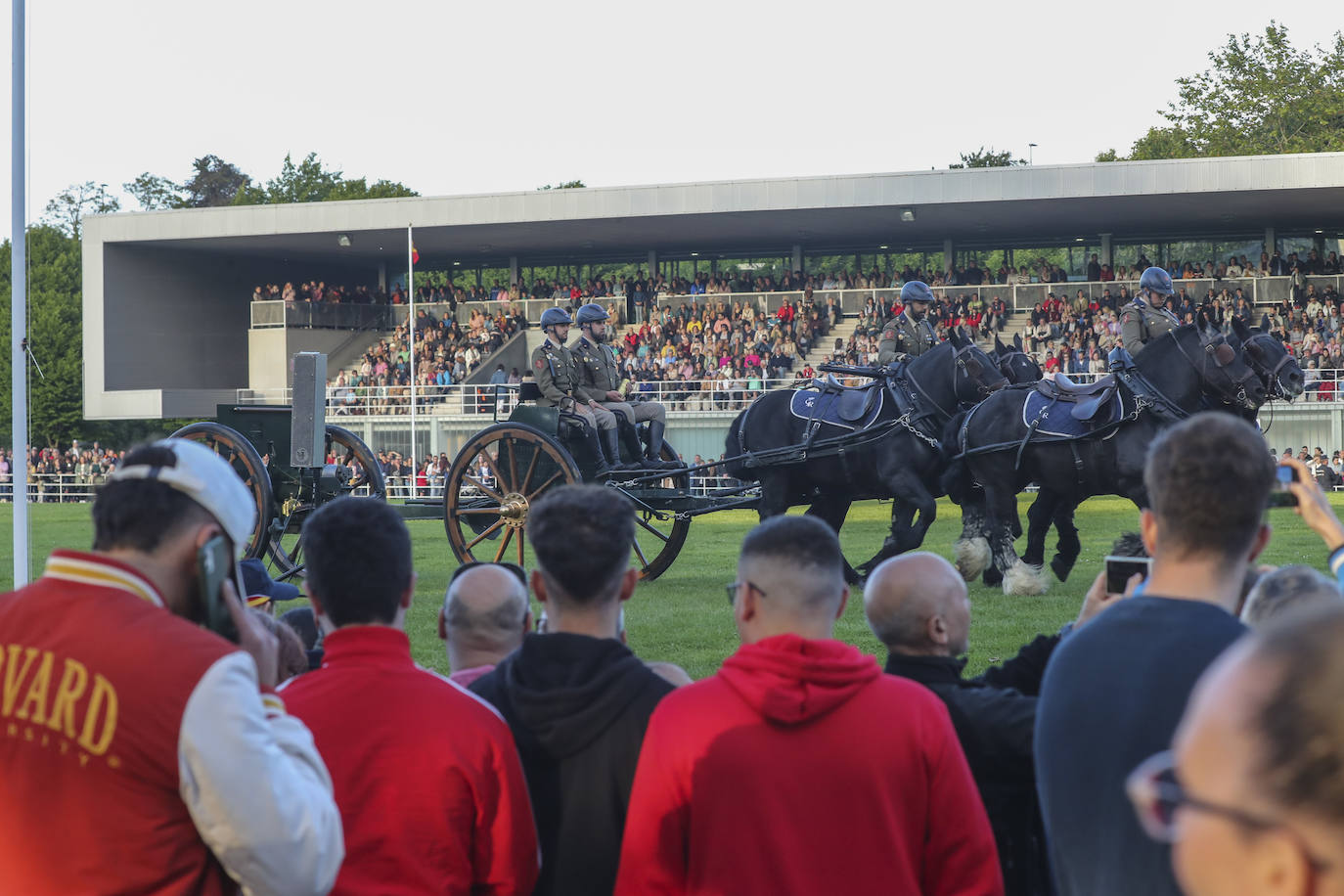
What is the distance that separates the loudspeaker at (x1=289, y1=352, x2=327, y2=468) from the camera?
11672 millimetres

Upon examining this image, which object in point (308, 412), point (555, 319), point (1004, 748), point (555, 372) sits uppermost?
point (555, 319)

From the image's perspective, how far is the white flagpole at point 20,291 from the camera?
388 inches

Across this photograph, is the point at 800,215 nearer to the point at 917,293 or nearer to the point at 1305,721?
the point at 917,293

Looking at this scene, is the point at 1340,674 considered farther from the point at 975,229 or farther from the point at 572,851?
the point at 975,229

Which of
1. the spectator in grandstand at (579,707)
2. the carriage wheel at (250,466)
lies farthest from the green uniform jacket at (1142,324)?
the spectator in grandstand at (579,707)

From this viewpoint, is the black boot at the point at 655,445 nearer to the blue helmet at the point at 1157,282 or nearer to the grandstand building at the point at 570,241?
the blue helmet at the point at 1157,282

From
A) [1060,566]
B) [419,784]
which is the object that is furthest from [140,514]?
[1060,566]

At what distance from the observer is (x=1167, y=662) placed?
2248 mm

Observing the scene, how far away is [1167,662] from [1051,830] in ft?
1.13

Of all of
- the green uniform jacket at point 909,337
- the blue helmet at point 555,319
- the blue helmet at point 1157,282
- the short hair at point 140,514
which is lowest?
the short hair at point 140,514

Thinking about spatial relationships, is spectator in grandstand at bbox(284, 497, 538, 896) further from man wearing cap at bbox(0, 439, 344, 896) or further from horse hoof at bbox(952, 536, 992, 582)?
horse hoof at bbox(952, 536, 992, 582)

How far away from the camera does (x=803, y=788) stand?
266 cm

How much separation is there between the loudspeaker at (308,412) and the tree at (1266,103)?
45.0m

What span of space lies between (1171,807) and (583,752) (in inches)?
73.1
